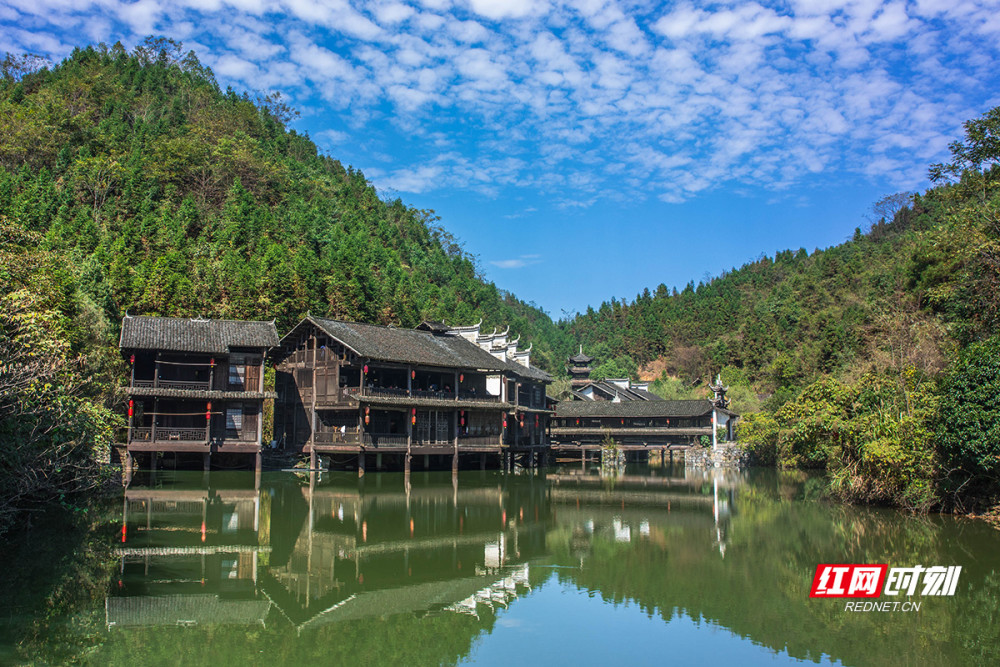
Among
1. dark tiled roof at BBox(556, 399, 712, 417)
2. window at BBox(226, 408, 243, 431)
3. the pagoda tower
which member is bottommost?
window at BBox(226, 408, 243, 431)

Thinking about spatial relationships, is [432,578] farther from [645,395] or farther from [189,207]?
[645,395]

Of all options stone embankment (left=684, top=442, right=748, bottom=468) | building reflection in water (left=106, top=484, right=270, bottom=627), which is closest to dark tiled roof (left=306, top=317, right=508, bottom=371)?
building reflection in water (left=106, top=484, right=270, bottom=627)

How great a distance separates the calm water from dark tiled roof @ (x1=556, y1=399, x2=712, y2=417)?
24.5 meters

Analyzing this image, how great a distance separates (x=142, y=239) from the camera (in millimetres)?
40719

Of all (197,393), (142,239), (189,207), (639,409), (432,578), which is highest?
(189,207)

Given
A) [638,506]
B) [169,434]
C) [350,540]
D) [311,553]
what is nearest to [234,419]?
[169,434]

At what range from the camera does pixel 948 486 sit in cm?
1956

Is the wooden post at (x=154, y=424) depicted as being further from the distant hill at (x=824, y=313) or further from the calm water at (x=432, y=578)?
the distant hill at (x=824, y=313)

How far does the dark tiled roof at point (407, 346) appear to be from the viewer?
3103 cm

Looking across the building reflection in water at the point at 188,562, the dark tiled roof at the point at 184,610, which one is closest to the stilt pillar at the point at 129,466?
the building reflection in water at the point at 188,562

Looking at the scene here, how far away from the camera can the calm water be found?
9.78 metres

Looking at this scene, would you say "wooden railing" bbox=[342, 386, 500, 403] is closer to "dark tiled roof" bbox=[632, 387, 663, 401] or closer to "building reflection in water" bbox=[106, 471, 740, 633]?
"building reflection in water" bbox=[106, 471, 740, 633]

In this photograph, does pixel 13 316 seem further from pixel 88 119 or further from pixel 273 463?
pixel 88 119

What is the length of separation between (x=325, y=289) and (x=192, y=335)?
42.7 feet
